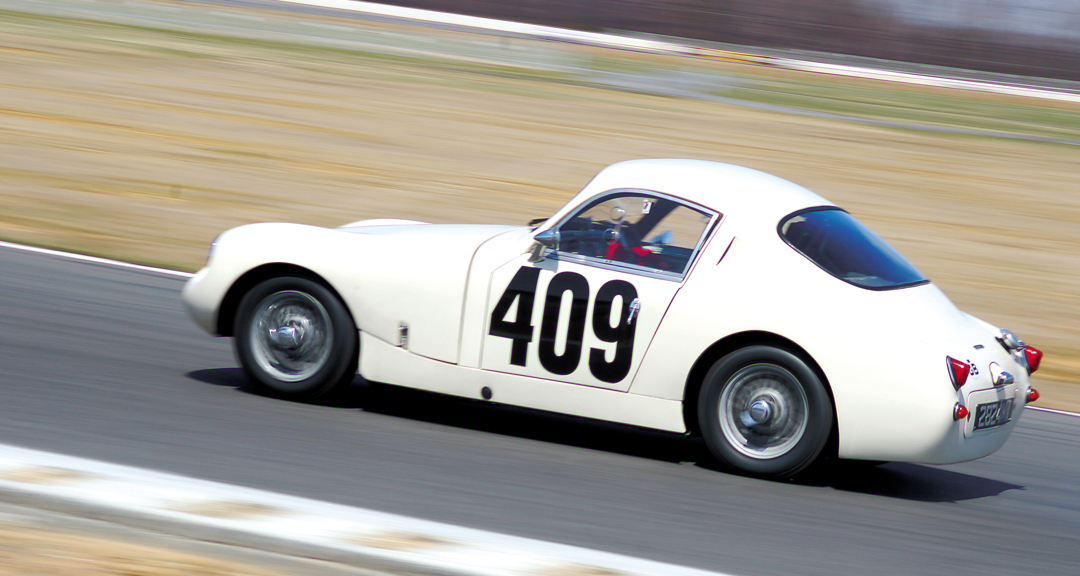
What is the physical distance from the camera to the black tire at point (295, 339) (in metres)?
5.73

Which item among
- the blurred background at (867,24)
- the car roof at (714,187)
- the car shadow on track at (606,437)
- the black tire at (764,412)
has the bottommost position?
the car shadow on track at (606,437)

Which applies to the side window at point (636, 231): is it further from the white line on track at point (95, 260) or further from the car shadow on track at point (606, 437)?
the white line on track at point (95, 260)

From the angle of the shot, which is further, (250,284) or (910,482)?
(250,284)

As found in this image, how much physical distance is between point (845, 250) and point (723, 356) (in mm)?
800

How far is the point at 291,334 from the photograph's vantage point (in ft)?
19.0

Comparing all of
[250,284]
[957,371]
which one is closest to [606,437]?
[957,371]

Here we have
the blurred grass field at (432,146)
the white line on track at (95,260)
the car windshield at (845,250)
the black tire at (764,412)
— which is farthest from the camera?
the blurred grass field at (432,146)

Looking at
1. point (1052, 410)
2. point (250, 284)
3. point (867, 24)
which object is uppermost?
point (867, 24)

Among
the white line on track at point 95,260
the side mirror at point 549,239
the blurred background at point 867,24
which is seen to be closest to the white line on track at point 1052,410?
the side mirror at point 549,239

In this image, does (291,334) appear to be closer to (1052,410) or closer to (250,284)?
(250,284)

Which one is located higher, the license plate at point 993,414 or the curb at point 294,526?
the license plate at point 993,414

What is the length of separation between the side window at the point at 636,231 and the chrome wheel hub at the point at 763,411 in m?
0.65

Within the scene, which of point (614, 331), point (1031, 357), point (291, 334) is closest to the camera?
point (614, 331)

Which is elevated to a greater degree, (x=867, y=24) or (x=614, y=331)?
(x=867, y=24)
